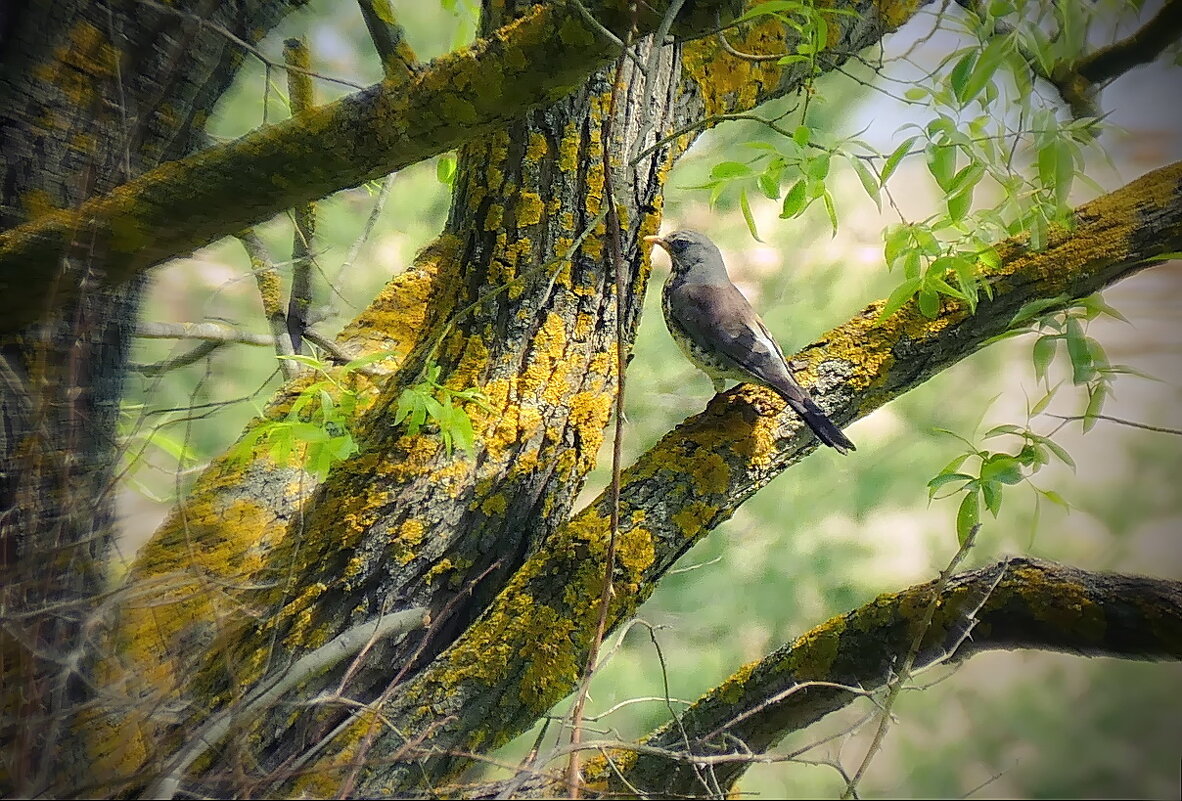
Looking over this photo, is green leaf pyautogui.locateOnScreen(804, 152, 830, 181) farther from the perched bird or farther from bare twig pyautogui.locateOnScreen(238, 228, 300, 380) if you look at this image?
bare twig pyautogui.locateOnScreen(238, 228, 300, 380)

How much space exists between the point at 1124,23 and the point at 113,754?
115 cm

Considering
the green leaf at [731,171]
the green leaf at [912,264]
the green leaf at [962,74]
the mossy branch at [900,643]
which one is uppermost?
the green leaf at [962,74]

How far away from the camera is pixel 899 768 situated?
1.28m

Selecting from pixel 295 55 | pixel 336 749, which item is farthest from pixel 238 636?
pixel 295 55

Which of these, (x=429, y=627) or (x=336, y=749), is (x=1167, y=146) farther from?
(x=336, y=749)

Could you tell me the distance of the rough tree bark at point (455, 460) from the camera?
0.59 metres

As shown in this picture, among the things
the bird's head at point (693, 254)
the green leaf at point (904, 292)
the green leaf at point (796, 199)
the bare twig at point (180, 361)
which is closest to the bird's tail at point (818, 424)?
the green leaf at point (904, 292)

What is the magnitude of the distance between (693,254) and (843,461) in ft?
1.81

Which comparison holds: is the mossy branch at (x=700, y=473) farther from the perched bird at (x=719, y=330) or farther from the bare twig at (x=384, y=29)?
the bare twig at (x=384, y=29)

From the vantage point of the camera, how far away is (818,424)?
2.70ft

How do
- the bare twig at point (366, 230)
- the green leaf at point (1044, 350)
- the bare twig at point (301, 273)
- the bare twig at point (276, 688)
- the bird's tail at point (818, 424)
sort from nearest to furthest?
the bare twig at point (276, 688) → the green leaf at point (1044, 350) → the bird's tail at point (818, 424) → the bare twig at point (301, 273) → the bare twig at point (366, 230)

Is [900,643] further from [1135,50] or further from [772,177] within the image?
[1135,50]

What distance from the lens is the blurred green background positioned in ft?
2.93

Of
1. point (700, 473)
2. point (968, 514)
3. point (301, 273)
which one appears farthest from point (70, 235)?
point (968, 514)
